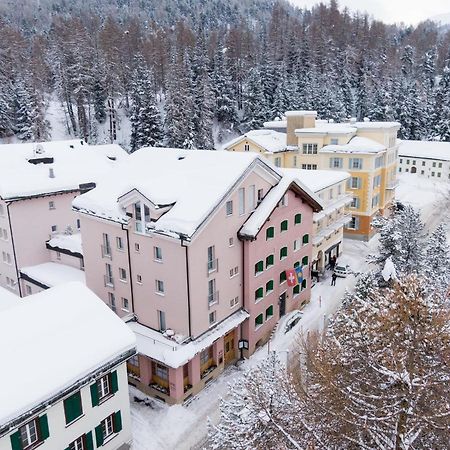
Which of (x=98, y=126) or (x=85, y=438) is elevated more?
(x=98, y=126)

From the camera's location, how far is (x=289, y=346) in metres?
32.7

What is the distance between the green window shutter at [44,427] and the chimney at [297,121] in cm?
5225

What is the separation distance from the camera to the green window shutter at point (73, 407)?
19353mm

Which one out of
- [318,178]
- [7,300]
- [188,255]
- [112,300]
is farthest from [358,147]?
[7,300]

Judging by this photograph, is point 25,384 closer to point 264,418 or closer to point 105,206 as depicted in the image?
point 264,418

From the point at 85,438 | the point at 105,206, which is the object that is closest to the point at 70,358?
the point at 85,438

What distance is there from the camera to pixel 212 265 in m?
Result: 27.9

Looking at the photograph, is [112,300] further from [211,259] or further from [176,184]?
[176,184]

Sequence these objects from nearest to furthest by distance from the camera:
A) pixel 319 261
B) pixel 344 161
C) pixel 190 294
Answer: pixel 190 294, pixel 319 261, pixel 344 161

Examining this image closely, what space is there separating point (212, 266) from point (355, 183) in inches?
1296

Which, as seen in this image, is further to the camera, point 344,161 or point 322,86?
point 322,86

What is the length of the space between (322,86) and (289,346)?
272 ft

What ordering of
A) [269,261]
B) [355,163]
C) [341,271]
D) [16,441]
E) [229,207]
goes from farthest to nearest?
[355,163] → [341,271] → [269,261] → [229,207] → [16,441]

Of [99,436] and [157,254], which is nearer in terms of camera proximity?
[99,436]
